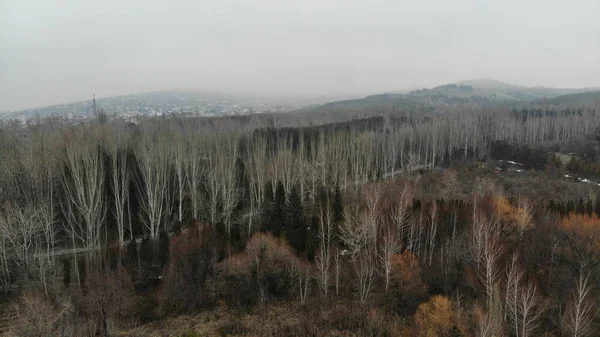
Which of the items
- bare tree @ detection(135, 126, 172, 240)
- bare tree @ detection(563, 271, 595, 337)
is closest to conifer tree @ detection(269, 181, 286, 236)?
bare tree @ detection(135, 126, 172, 240)

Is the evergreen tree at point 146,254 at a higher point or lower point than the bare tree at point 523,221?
lower

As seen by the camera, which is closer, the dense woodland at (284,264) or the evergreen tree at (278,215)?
the dense woodland at (284,264)

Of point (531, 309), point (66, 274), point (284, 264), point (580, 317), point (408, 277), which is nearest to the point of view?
point (580, 317)

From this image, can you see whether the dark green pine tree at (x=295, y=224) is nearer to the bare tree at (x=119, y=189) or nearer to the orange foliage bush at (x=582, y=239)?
the bare tree at (x=119, y=189)

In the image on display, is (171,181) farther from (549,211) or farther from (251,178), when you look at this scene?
(549,211)

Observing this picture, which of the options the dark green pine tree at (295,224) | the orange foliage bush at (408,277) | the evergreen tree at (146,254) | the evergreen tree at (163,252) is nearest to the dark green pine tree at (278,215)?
the dark green pine tree at (295,224)

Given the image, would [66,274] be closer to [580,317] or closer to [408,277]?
[408,277]

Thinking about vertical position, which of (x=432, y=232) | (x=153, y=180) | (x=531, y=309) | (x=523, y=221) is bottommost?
(x=531, y=309)

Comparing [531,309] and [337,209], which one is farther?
[337,209]

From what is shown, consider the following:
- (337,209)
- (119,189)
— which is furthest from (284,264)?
(119,189)
